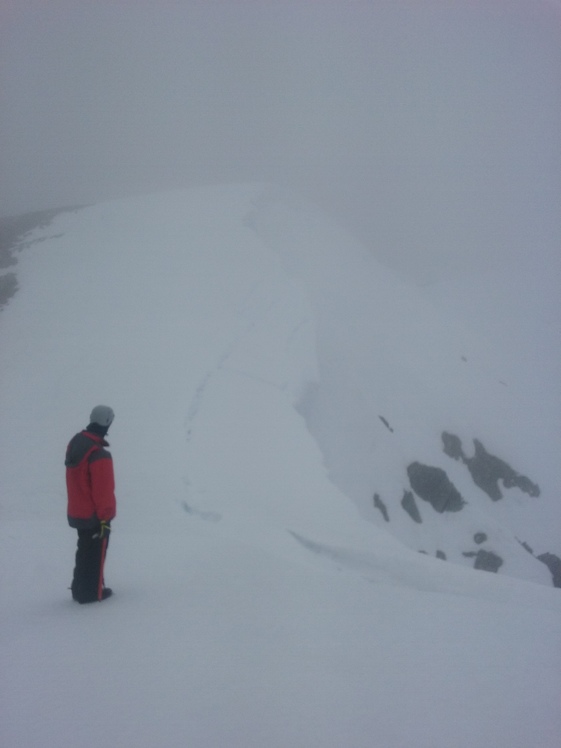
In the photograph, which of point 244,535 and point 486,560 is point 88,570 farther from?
point 486,560

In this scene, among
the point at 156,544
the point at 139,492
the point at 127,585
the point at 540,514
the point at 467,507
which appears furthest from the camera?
the point at 540,514

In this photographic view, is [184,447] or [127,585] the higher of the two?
[184,447]

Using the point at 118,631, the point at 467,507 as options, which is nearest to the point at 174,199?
the point at 467,507

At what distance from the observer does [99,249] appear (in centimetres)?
2616

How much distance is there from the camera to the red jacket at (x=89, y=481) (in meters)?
4.30

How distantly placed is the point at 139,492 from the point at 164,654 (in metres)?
5.18

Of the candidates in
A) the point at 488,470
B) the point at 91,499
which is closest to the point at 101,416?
the point at 91,499

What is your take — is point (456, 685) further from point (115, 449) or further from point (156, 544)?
point (115, 449)

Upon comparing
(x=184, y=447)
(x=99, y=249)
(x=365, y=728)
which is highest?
(x=99, y=249)

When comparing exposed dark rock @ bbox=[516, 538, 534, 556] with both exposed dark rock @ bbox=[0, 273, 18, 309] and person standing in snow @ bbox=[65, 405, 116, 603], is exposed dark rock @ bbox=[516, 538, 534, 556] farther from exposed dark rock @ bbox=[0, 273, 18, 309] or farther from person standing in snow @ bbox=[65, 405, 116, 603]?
exposed dark rock @ bbox=[0, 273, 18, 309]

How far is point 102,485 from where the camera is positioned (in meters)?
4.30

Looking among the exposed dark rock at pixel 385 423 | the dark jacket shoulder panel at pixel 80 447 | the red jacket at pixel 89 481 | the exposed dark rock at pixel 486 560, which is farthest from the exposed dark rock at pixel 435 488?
the dark jacket shoulder panel at pixel 80 447

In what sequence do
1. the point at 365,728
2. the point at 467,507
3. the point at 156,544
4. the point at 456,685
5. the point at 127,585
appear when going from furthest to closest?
1. the point at 467,507
2. the point at 156,544
3. the point at 127,585
4. the point at 456,685
5. the point at 365,728

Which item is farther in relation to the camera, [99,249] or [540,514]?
[99,249]
